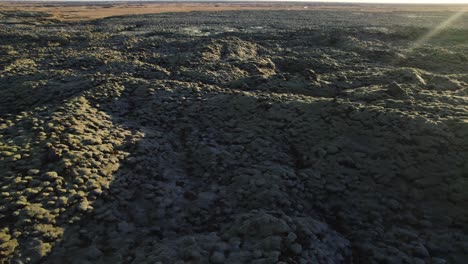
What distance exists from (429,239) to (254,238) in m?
5.87

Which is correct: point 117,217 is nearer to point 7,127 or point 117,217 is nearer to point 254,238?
point 254,238

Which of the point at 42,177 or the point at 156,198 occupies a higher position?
the point at 42,177

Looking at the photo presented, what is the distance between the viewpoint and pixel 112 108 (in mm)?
21734

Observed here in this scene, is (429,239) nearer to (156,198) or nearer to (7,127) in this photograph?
(156,198)

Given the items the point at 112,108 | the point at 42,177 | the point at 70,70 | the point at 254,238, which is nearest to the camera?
the point at 254,238

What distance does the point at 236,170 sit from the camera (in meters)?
15.9

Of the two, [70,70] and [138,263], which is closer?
[138,263]

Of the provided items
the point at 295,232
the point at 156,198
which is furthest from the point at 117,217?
the point at 295,232

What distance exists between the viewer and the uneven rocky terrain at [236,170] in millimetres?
11281

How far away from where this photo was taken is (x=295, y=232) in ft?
37.6

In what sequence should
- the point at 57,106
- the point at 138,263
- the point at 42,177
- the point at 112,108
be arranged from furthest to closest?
the point at 112,108 → the point at 57,106 → the point at 42,177 → the point at 138,263

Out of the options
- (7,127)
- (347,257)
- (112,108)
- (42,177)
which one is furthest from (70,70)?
(347,257)

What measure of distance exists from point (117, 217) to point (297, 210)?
6.68 m

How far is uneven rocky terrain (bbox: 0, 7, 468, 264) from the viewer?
11281 millimetres
